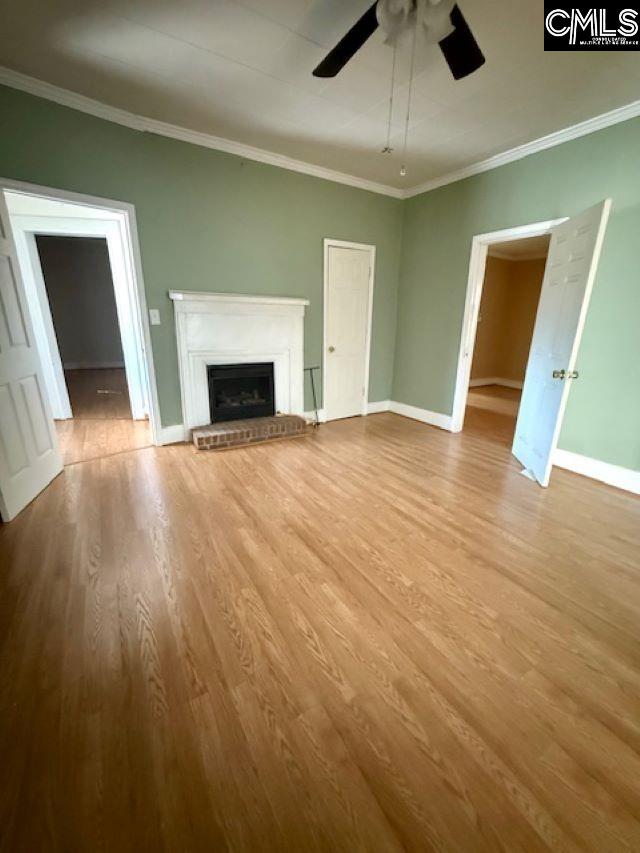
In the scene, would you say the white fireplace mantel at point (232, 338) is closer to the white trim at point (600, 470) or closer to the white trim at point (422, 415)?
the white trim at point (422, 415)

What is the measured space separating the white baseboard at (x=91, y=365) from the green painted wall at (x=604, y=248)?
7.26 metres

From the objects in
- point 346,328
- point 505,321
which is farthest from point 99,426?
point 505,321

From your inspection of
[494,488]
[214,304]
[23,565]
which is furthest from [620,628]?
[214,304]

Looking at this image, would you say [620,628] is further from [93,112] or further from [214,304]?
[93,112]

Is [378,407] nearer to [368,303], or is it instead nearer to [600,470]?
[368,303]

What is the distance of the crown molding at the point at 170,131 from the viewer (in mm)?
2326

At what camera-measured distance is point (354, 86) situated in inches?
91.4

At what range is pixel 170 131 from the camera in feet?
9.57

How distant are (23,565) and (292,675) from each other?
5.29 feet

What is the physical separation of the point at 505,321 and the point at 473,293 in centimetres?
397

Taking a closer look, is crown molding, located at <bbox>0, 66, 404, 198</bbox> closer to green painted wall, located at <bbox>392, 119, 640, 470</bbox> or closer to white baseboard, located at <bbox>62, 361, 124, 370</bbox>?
green painted wall, located at <bbox>392, 119, 640, 470</bbox>

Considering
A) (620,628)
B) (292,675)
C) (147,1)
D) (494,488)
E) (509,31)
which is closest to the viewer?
(292,675)

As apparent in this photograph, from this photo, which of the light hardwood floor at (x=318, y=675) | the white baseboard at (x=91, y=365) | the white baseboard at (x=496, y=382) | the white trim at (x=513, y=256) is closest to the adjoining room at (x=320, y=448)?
the light hardwood floor at (x=318, y=675)

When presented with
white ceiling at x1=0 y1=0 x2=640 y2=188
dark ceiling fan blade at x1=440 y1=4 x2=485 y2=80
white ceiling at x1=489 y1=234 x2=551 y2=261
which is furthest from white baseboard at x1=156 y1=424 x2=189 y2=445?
white ceiling at x1=489 y1=234 x2=551 y2=261
